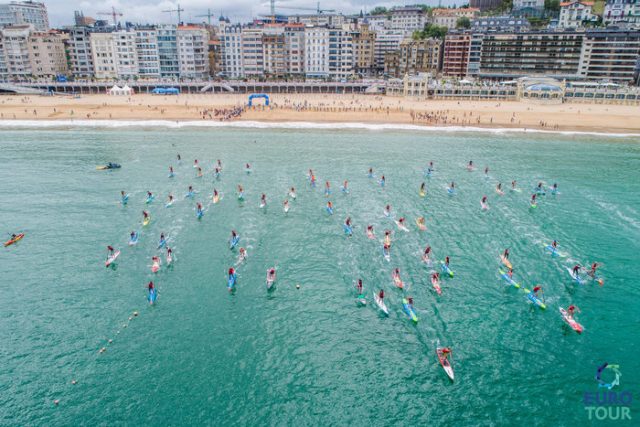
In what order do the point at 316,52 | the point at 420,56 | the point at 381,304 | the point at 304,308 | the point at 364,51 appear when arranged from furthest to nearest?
the point at 364,51, the point at 420,56, the point at 316,52, the point at 304,308, the point at 381,304

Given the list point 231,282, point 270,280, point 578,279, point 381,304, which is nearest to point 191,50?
point 231,282

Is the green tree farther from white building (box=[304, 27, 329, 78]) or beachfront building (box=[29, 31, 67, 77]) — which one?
beachfront building (box=[29, 31, 67, 77])

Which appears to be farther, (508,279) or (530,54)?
(530,54)

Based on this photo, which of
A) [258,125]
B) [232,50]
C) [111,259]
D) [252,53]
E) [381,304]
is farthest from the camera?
[232,50]

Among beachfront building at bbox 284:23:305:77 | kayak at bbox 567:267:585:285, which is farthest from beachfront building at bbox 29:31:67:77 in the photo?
kayak at bbox 567:267:585:285

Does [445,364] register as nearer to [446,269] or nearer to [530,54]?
[446,269]

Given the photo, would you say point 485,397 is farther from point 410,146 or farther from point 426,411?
point 410,146

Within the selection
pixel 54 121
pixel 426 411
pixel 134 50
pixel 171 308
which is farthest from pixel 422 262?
pixel 134 50
